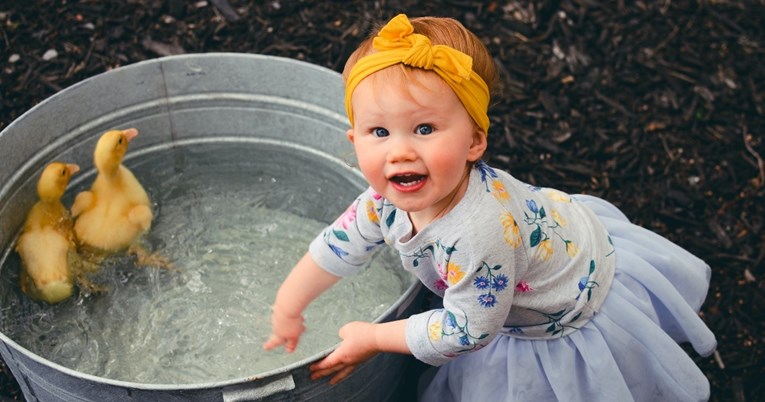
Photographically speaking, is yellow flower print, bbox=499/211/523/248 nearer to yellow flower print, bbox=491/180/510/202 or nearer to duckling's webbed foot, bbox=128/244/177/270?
yellow flower print, bbox=491/180/510/202

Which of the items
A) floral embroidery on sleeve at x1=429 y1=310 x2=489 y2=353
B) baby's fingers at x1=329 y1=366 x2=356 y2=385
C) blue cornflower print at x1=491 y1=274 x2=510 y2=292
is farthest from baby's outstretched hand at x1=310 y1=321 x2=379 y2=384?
blue cornflower print at x1=491 y1=274 x2=510 y2=292

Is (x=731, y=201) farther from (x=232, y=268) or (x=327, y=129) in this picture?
(x=232, y=268)

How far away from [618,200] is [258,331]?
107 centimetres

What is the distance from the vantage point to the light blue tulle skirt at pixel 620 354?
162 centimetres

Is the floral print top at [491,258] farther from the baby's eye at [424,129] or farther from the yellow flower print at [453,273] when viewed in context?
the baby's eye at [424,129]

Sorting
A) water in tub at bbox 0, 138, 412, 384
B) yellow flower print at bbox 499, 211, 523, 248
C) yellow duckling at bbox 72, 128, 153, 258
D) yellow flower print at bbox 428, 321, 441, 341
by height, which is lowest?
water in tub at bbox 0, 138, 412, 384

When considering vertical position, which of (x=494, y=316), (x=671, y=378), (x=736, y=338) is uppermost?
(x=494, y=316)

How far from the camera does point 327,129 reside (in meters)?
2.07

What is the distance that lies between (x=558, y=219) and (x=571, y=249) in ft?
0.19

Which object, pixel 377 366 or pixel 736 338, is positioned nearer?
pixel 377 366

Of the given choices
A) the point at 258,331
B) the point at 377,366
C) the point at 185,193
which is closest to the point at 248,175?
the point at 185,193

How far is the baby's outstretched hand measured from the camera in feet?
4.74

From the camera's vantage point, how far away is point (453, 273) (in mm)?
1434

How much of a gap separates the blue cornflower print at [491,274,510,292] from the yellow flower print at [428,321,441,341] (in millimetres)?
123
